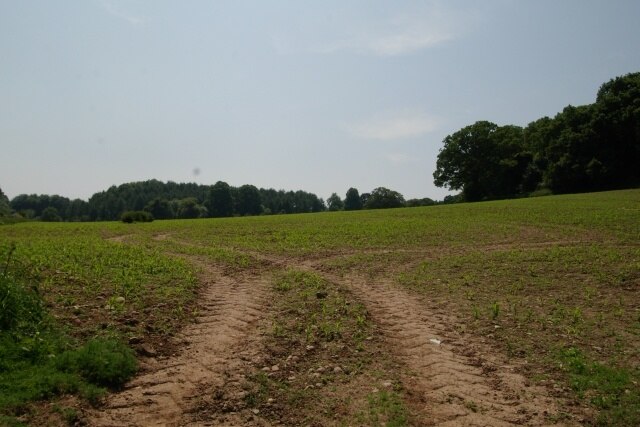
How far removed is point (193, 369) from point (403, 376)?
3551 millimetres

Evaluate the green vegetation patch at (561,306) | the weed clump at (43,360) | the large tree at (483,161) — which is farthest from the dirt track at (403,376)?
the large tree at (483,161)

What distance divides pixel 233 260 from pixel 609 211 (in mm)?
27819

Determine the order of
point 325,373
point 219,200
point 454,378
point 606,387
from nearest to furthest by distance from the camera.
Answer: point 606,387 → point 454,378 → point 325,373 → point 219,200

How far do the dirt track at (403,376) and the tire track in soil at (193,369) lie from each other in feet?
0.05

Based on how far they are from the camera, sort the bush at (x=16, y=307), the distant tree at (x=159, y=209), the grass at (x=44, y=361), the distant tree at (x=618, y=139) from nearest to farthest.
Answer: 1. the grass at (x=44, y=361)
2. the bush at (x=16, y=307)
3. the distant tree at (x=618, y=139)
4. the distant tree at (x=159, y=209)

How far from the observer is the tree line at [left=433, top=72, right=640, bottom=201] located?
202 feet

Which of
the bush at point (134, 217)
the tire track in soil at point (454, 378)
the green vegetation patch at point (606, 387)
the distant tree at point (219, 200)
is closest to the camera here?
the green vegetation patch at point (606, 387)

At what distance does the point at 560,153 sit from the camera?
6656 cm

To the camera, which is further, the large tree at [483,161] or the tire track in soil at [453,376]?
the large tree at [483,161]

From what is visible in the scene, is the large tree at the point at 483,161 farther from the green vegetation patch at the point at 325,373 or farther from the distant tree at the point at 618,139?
the green vegetation patch at the point at 325,373

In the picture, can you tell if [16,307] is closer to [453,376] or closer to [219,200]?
[453,376]

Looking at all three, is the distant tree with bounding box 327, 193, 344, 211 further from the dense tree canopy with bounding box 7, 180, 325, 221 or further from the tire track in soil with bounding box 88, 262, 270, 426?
the tire track in soil with bounding box 88, 262, 270, 426

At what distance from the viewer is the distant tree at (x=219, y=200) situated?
125250 mm

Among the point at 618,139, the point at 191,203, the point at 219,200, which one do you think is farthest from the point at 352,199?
the point at 618,139
